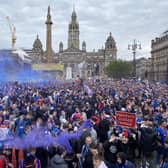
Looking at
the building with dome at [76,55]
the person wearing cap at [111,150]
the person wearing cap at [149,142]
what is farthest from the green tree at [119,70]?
the person wearing cap at [111,150]

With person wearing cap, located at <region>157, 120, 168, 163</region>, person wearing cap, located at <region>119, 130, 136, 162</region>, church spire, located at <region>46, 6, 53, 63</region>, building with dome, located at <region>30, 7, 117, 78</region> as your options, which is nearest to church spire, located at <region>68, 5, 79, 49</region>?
building with dome, located at <region>30, 7, 117, 78</region>

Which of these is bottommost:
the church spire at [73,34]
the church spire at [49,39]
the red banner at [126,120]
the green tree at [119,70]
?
the red banner at [126,120]

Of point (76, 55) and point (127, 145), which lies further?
point (76, 55)

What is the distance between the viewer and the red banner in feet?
26.0

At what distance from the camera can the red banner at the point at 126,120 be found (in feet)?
26.0

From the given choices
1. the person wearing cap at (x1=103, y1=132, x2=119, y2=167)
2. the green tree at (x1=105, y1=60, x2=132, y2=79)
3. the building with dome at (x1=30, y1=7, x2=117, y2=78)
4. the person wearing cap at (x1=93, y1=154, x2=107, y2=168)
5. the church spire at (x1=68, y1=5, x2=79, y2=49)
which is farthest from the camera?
the church spire at (x1=68, y1=5, x2=79, y2=49)

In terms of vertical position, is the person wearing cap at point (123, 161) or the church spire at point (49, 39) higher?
the church spire at point (49, 39)

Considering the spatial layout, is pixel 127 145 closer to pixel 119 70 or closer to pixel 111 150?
pixel 111 150

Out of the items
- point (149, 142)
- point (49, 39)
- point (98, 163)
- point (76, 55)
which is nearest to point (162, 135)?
point (149, 142)

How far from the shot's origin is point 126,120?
26.5 ft

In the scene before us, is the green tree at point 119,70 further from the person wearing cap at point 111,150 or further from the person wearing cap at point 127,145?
the person wearing cap at point 111,150

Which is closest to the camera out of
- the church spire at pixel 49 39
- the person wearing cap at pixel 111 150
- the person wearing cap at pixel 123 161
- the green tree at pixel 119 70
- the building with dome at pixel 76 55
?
the person wearing cap at pixel 123 161

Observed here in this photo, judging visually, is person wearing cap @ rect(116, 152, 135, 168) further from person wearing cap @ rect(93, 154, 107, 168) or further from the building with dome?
the building with dome

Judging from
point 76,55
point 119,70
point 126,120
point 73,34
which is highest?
point 73,34
